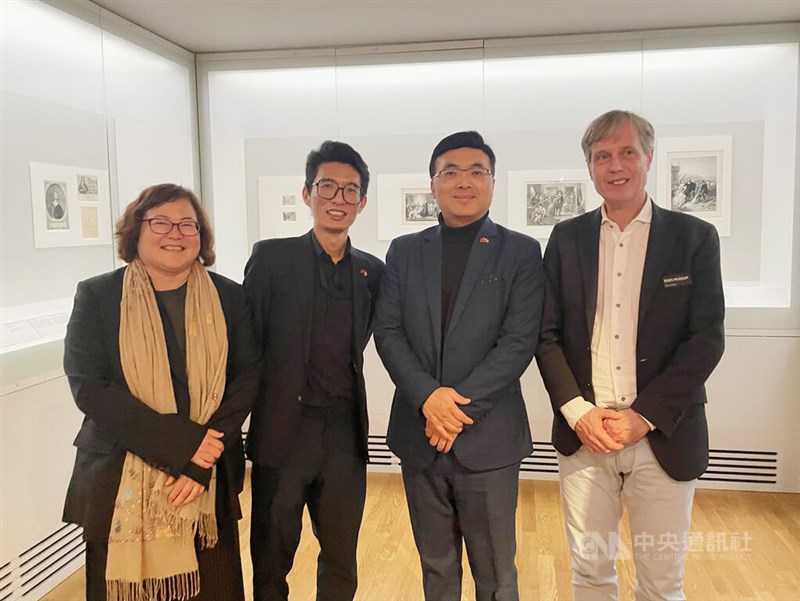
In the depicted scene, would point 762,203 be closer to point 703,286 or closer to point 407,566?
point 703,286

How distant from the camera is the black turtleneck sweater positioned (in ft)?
7.07

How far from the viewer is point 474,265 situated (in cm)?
212

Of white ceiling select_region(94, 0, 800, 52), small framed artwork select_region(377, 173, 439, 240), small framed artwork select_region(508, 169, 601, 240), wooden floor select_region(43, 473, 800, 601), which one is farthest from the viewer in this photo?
small framed artwork select_region(377, 173, 439, 240)

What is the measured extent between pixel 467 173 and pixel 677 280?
76 centimetres

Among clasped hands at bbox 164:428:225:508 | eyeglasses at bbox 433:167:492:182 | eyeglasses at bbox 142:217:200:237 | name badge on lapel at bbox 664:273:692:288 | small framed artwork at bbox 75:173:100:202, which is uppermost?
small framed artwork at bbox 75:173:100:202

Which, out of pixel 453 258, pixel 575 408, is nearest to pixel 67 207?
pixel 453 258

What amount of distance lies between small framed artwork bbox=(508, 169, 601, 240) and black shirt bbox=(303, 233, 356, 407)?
227 centimetres

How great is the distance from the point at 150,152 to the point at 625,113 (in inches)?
113

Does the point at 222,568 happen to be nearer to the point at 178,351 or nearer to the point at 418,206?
the point at 178,351

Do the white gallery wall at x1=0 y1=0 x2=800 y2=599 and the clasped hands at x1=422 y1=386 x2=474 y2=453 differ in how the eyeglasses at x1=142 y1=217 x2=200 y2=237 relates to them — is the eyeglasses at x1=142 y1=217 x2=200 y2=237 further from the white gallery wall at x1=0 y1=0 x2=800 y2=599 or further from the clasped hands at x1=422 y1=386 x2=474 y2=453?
the white gallery wall at x1=0 y1=0 x2=800 y2=599

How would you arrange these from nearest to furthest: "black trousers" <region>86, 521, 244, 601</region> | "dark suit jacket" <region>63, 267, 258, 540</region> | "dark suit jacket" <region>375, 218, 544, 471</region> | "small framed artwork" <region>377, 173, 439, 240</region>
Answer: "dark suit jacket" <region>63, 267, 258, 540</region>
"dark suit jacket" <region>375, 218, 544, 471</region>
"black trousers" <region>86, 521, 244, 601</region>
"small framed artwork" <region>377, 173, 439, 240</region>

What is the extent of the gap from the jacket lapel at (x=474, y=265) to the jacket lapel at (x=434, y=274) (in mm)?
46

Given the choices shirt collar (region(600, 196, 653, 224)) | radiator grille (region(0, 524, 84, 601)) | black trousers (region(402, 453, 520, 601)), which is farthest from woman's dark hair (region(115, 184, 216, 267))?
radiator grille (region(0, 524, 84, 601))

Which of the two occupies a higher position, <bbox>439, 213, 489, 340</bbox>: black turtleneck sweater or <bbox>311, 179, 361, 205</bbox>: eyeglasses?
<bbox>311, 179, 361, 205</bbox>: eyeglasses
